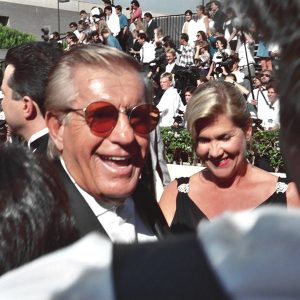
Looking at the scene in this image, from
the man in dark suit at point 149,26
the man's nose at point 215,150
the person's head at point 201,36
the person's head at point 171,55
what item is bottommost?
the man's nose at point 215,150

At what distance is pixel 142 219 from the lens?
202cm

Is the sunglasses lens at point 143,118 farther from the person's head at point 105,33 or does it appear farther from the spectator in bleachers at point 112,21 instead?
the spectator in bleachers at point 112,21

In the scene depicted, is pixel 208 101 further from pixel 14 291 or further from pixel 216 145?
pixel 14 291

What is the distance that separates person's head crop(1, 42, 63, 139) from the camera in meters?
2.90

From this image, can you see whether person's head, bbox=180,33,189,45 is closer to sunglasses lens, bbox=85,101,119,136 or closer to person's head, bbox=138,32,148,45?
person's head, bbox=138,32,148,45

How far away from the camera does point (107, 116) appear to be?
191cm

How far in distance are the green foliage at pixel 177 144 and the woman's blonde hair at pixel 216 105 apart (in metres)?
6.32

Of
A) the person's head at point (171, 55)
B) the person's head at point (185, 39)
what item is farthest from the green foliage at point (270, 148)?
the person's head at point (185, 39)

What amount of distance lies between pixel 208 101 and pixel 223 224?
7.23 feet

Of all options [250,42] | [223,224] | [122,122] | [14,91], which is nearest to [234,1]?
[250,42]

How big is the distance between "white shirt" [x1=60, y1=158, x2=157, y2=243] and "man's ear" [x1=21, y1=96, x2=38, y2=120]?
981 mm

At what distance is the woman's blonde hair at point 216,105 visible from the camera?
2.82 metres

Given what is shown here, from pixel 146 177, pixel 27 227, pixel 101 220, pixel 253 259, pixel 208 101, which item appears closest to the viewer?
pixel 253 259

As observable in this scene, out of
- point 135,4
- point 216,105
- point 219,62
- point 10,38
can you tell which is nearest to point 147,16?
point 135,4
